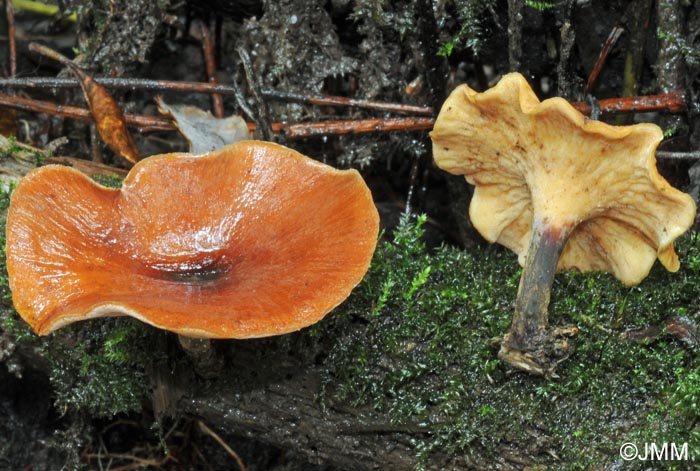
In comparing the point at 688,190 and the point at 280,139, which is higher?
the point at 280,139

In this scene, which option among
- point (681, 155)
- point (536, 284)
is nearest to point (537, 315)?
point (536, 284)

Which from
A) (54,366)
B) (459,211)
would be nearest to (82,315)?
(54,366)

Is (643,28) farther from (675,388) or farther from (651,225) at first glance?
(675,388)

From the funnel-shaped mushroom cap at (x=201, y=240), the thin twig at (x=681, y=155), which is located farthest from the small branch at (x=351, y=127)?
the thin twig at (x=681, y=155)

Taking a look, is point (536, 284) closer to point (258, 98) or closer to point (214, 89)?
point (258, 98)

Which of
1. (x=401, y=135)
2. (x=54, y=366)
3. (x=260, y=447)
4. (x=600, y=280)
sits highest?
(x=401, y=135)

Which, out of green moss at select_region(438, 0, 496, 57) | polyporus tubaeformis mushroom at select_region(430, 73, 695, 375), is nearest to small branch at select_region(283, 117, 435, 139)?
green moss at select_region(438, 0, 496, 57)

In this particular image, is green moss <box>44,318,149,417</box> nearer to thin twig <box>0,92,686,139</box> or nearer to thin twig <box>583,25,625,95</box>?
thin twig <box>0,92,686,139</box>
